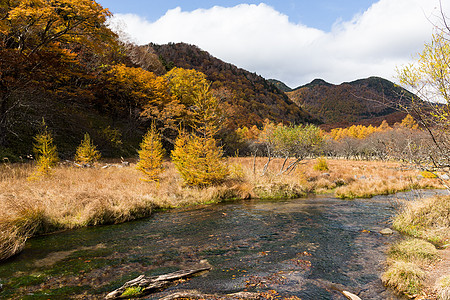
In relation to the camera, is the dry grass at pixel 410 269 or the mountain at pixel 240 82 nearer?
the dry grass at pixel 410 269

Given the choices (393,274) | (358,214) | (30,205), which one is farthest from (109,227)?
(358,214)

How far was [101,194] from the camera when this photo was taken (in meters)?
11.9

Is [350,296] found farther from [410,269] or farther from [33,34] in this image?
[33,34]

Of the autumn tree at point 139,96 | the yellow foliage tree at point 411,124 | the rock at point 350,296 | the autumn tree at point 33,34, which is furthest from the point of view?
the autumn tree at point 139,96

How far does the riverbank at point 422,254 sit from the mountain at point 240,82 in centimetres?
9291

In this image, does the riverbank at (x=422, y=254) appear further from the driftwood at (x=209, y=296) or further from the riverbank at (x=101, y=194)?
the driftwood at (x=209, y=296)

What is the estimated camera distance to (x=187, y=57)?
13075 centimetres

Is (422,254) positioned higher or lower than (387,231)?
higher

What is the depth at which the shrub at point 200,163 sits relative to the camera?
1758 cm

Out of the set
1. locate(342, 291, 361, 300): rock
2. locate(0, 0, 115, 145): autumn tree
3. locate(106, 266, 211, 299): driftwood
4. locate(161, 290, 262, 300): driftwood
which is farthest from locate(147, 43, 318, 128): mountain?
locate(161, 290, 262, 300): driftwood

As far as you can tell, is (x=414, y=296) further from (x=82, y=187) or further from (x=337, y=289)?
(x=82, y=187)

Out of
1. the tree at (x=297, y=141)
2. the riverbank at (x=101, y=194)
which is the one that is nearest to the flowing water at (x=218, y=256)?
the riverbank at (x=101, y=194)

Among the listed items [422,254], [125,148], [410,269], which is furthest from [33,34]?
[422,254]

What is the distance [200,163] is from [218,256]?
418 inches
